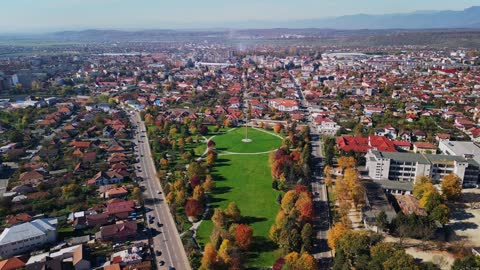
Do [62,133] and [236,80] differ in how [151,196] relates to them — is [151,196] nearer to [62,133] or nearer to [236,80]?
[62,133]

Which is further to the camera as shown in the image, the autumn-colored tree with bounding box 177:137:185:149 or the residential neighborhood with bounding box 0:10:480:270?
the autumn-colored tree with bounding box 177:137:185:149

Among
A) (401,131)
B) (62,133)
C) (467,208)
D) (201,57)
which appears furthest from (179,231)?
(201,57)

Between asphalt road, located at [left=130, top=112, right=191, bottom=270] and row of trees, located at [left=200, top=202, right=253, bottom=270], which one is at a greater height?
row of trees, located at [left=200, top=202, right=253, bottom=270]

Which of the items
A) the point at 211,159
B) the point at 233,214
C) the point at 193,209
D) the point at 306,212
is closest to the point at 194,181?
the point at 193,209

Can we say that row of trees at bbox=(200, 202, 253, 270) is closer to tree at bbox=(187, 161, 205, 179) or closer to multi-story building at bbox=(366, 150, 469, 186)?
tree at bbox=(187, 161, 205, 179)

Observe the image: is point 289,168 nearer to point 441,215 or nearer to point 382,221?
point 382,221

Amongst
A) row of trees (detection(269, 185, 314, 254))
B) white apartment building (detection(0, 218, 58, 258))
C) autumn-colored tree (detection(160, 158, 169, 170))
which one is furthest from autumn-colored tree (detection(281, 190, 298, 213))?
white apartment building (detection(0, 218, 58, 258))
